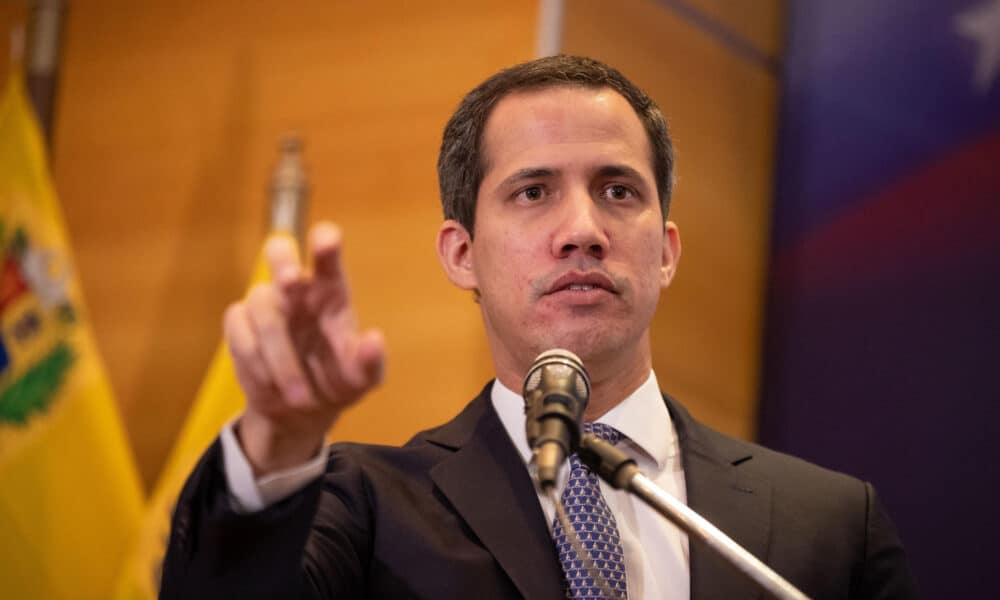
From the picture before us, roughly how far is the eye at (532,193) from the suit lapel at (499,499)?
1.16 feet

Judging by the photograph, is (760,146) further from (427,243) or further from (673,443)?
(673,443)

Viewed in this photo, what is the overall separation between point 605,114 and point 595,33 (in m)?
1.12

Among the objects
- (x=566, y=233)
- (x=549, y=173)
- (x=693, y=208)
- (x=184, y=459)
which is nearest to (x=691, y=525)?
(x=566, y=233)

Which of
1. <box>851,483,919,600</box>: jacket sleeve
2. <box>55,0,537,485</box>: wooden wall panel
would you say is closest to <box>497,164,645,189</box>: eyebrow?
<box>851,483,919,600</box>: jacket sleeve

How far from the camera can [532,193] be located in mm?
2137

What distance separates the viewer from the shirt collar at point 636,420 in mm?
2057

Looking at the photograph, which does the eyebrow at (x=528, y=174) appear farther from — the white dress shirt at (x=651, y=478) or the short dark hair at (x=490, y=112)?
the white dress shirt at (x=651, y=478)

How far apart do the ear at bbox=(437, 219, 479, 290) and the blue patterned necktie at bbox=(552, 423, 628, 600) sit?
1.44 feet

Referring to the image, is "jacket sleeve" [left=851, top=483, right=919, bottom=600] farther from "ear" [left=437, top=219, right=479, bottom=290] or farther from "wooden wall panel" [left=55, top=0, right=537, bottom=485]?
"wooden wall panel" [left=55, top=0, right=537, bottom=485]

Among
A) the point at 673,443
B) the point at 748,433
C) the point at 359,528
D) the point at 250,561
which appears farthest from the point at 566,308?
the point at 748,433

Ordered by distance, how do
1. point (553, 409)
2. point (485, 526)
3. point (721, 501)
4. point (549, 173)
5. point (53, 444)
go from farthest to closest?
point (53, 444) → point (549, 173) → point (721, 501) → point (485, 526) → point (553, 409)

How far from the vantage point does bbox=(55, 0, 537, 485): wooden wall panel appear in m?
3.55

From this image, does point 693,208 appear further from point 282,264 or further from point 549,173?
point 282,264

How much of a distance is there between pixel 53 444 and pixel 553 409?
8.48ft
